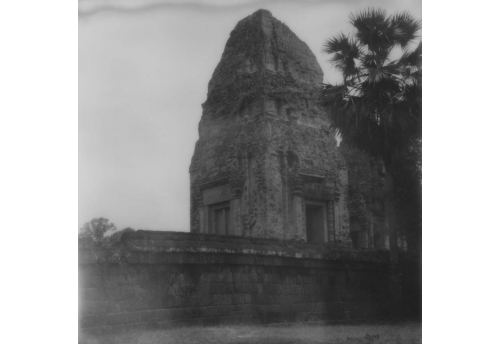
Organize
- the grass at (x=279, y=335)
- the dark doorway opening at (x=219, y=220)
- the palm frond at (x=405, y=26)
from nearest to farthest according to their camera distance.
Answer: the grass at (x=279, y=335) → the dark doorway opening at (x=219, y=220) → the palm frond at (x=405, y=26)

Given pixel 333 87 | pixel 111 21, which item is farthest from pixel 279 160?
pixel 111 21

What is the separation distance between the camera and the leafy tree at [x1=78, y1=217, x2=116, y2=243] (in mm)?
10305

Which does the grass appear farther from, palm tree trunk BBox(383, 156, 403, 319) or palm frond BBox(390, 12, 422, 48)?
palm frond BBox(390, 12, 422, 48)

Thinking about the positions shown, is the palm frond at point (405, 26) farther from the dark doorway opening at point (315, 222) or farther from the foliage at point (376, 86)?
the dark doorway opening at point (315, 222)

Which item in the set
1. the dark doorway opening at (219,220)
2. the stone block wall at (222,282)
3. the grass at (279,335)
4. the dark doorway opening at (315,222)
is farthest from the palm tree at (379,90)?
the dark doorway opening at (219,220)

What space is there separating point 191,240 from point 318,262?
1.98 m

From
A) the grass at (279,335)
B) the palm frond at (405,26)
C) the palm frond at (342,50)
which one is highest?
the palm frond at (405,26)

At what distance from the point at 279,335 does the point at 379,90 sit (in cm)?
367

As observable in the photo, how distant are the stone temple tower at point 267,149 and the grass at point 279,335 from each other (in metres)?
1.25

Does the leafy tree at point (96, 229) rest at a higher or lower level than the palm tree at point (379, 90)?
lower

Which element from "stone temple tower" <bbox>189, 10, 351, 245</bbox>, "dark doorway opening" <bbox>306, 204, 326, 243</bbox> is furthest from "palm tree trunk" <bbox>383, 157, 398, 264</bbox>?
"dark doorway opening" <bbox>306, 204, 326, 243</bbox>

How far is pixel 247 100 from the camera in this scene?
11.2 meters

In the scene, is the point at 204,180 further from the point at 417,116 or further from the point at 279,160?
the point at 417,116

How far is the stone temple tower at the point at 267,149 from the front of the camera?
10.7 metres
